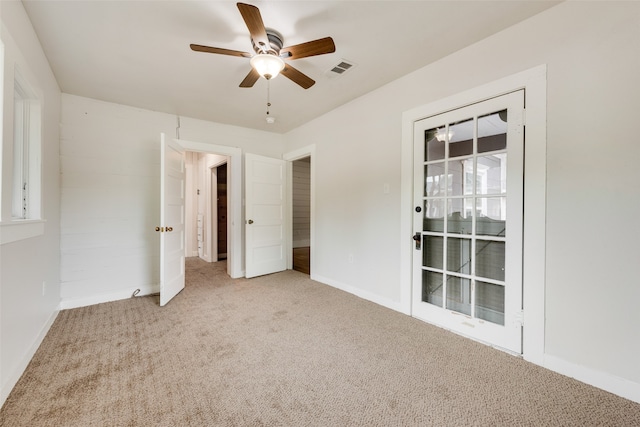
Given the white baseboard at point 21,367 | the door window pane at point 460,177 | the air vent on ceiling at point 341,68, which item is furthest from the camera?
the air vent on ceiling at point 341,68

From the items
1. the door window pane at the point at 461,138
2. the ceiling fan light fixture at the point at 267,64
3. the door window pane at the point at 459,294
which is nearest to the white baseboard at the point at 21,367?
the ceiling fan light fixture at the point at 267,64

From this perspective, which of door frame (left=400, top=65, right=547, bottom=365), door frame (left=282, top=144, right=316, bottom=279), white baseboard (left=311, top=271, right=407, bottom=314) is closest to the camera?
door frame (left=400, top=65, right=547, bottom=365)

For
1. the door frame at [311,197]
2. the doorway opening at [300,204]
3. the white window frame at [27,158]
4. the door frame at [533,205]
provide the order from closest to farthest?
1. the door frame at [533,205]
2. the white window frame at [27,158]
3. the door frame at [311,197]
4. the doorway opening at [300,204]

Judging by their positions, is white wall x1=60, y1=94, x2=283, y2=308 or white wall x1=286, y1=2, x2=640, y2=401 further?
white wall x1=60, y1=94, x2=283, y2=308

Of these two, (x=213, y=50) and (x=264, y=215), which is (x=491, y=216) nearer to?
(x=213, y=50)

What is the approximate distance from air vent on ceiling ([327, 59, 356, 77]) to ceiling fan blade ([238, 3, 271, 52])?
33.6 inches

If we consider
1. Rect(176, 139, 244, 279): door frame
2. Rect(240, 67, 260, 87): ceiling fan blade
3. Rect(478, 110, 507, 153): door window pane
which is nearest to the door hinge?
→ Rect(478, 110, 507, 153): door window pane

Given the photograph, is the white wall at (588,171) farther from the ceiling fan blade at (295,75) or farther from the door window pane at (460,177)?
the ceiling fan blade at (295,75)

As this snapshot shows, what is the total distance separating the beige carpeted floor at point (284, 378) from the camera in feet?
4.66

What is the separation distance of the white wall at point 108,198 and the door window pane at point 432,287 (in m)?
3.51

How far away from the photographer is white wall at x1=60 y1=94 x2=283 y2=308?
311 centimetres

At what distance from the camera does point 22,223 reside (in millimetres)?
1790

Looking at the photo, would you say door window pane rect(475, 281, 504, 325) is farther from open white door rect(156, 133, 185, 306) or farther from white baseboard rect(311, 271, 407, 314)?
open white door rect(156, 133, 185, 306)

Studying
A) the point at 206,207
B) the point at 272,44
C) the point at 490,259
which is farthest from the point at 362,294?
the point at 206,207
